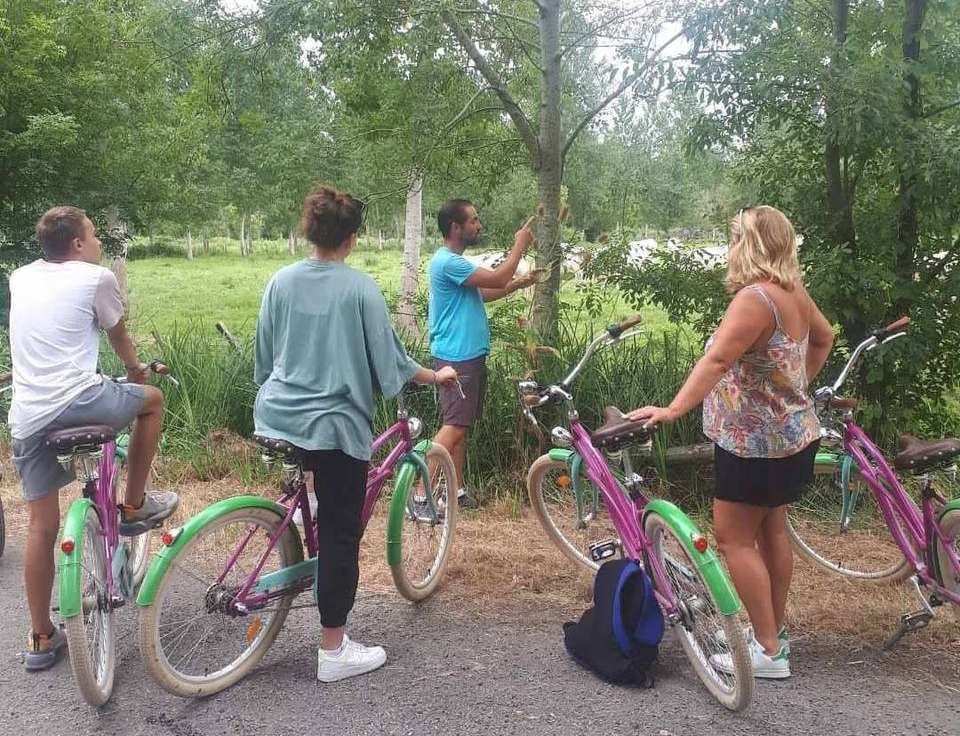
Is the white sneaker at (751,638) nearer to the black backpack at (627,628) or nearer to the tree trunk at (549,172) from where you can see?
the black backpack at (627,628)

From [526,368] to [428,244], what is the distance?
1389cm

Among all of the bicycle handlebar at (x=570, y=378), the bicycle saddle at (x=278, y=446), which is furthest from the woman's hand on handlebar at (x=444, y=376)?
the bicycle saddle at (x=278, y=446)

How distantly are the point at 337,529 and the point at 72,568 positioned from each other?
94 cm

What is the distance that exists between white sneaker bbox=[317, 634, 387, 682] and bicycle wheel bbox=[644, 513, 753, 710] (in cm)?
122

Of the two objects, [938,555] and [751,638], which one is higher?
[938,555]

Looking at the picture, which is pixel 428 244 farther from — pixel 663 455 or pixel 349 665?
pixel 349 665

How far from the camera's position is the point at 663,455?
17.5 feet

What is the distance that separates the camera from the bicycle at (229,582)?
9.75 ft

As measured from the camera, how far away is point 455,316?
Result: 4969mm

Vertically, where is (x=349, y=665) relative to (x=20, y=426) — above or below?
below

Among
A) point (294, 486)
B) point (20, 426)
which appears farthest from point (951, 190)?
point (20, 426)

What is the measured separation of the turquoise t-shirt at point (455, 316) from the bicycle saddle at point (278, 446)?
2015 millimetres

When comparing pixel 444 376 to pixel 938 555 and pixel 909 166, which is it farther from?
pixel 909 166

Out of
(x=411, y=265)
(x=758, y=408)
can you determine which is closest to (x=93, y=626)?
(x=758, y=408)
